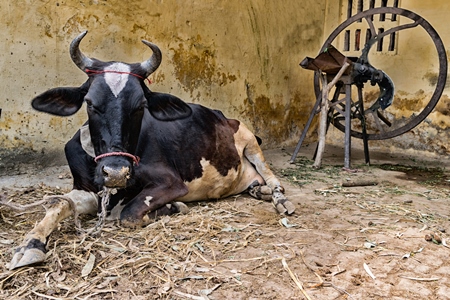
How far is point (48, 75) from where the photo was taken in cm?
486

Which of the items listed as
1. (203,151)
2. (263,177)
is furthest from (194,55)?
(203,151)

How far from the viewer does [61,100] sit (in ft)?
10.7

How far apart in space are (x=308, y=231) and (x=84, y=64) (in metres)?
1.95

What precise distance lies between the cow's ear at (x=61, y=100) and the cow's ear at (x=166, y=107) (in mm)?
500

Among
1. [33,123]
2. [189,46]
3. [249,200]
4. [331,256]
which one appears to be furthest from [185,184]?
[189,46]

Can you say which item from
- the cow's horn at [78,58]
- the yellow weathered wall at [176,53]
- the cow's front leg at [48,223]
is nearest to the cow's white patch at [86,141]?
the cow's front leg at [48,223]

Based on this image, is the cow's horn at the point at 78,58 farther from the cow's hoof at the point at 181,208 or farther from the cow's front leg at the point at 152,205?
the cow's hoof at the point at 181,208

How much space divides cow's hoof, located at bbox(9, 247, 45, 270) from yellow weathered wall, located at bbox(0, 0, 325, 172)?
2463 millimetres

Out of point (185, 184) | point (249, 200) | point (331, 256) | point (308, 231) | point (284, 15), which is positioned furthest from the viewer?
point (284, 15)

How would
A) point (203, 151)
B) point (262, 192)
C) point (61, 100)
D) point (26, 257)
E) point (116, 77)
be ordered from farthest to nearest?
point (262, 192) → point (203, 151) → point (61, 100) → point (116, 77) → point (26, 257)

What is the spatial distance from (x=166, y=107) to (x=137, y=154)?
432 mm

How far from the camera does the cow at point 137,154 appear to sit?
9.46 ft

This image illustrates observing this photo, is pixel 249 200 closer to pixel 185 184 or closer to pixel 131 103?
pixel 185 184

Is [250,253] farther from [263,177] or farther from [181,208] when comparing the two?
[263,177]
